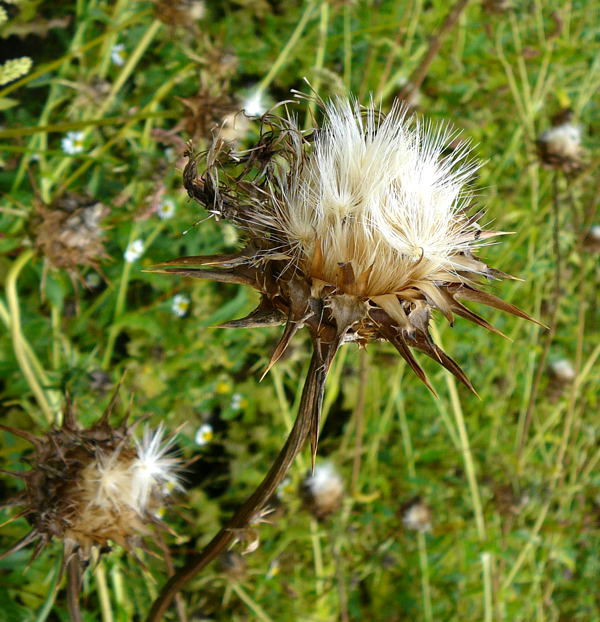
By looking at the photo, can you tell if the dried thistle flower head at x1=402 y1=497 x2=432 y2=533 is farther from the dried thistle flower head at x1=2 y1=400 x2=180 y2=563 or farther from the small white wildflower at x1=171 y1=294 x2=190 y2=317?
the dried thistle flower head at x1=2 y1=400 x2=180 y2=563

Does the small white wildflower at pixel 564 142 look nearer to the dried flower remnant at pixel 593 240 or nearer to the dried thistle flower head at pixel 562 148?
the dried thistle flower head at pixel 562 148

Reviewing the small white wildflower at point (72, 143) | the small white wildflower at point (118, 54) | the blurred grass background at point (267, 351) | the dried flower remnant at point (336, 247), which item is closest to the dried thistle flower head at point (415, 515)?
the blurred grass background at point (267, 351)

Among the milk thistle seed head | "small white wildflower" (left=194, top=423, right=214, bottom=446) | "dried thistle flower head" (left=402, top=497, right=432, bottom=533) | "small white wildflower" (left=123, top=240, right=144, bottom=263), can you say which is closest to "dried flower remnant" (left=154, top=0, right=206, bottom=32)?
"small white wildflower" (left=123, top=240, right=144, bottom=263)

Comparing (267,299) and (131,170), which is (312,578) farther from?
(267,299)

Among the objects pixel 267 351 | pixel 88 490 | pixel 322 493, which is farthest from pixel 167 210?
pixel 88 490

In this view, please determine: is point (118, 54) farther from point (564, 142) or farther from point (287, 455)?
point (287, 455)

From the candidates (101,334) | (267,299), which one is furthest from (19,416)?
(267,299)
